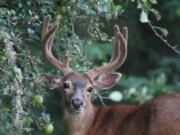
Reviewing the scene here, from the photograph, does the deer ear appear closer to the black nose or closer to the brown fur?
the brown fur

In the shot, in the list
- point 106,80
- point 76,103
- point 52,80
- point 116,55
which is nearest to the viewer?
point 76,103

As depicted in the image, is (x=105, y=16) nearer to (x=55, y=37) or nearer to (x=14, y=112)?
(x=55, y=37)

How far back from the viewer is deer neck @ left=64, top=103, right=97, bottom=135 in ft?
41.4

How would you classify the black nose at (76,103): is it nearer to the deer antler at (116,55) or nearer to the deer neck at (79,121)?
the deer neck at (79,121)

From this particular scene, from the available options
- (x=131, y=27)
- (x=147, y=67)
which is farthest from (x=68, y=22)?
(x=147, y=67)

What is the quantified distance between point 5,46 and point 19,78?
372 mm

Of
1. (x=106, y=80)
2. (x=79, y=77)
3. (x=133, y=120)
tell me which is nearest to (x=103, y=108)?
(x=106, y=80)

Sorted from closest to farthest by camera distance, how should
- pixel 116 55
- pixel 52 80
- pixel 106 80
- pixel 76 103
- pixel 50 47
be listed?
1. pixel 76 103
2. pixel 50 47
3. pixel 52 80
4. pixel 116 55
5. pixel 106 80

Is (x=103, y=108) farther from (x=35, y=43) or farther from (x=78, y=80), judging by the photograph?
(x=35, y=43)

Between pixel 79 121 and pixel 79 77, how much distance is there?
20.4 inches

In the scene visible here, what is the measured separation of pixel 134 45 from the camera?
2289cm

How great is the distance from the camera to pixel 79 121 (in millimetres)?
12758

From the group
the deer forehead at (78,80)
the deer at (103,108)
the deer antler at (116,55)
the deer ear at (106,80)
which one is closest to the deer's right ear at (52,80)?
the deer at (103,108)

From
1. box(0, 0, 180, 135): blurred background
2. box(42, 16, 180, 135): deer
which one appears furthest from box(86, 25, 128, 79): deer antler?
box(0, 0, 180, 135): blurred background
